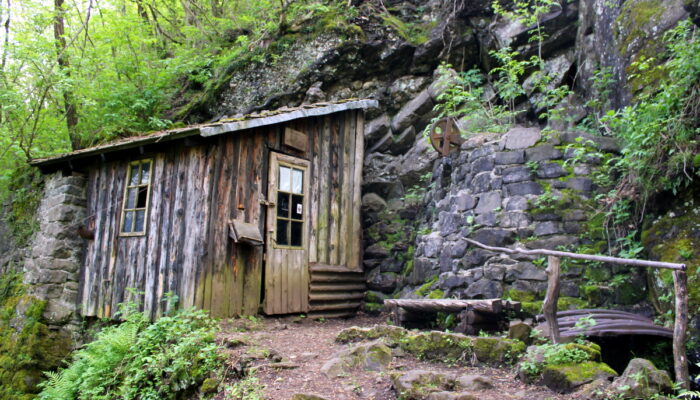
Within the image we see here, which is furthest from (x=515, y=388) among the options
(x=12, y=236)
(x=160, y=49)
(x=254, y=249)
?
(x=160, y=49)

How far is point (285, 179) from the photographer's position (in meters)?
8.07

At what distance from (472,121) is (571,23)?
2.92 metres

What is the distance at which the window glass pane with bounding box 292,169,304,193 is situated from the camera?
822 centimetres

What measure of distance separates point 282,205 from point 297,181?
591 millimetres

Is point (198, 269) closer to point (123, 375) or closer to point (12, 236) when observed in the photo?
point (123, 375)

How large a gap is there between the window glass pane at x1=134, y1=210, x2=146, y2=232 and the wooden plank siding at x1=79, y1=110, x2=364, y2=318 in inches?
6.1

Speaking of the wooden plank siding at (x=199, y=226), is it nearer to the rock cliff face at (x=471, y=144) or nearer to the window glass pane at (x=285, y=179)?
the window glass pane at (x=285, y=179)

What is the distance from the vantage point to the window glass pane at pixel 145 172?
305 inches

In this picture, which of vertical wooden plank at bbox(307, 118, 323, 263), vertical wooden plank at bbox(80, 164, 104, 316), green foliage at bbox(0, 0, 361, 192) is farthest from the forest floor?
green foliage at bbox(0, 0, 361, 192)

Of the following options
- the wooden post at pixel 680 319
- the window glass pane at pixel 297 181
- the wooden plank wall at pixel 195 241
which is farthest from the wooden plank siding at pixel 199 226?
the wooden post at pixel 680 319

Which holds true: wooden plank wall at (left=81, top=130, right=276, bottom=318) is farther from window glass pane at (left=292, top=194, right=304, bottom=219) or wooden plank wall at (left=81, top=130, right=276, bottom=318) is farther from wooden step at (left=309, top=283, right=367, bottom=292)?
wooden step at (left=309, top=283, right=367, bottom=292)

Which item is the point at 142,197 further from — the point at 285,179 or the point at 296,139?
the point at 296,139

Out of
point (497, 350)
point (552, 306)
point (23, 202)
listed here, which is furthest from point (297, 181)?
point (23, 202)

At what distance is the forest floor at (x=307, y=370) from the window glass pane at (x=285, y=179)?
238cm
